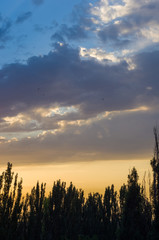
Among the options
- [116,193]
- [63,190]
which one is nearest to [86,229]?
[63,190]

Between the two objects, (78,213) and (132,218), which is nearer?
(132,218)

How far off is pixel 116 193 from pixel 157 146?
24799 millimetres

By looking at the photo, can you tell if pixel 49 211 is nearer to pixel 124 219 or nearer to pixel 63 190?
pixel 63 190

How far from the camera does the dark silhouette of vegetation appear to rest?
29.0 meters

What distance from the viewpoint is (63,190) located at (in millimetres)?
55000

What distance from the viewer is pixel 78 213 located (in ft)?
184

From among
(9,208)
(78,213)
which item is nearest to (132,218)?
(9,208)

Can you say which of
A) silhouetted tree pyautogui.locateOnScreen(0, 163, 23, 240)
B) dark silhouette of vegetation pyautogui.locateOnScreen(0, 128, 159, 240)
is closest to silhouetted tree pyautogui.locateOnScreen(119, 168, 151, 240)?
dark silhouette of vegetation pyautogui.locateOnScreen(0, 128, 159, 240)

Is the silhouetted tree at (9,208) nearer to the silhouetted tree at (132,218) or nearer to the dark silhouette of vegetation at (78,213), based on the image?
the dark silhouette of vegetation at (78,213)

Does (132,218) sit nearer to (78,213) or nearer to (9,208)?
(9,208)

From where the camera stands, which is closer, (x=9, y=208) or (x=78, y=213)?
(x=9, y=208)

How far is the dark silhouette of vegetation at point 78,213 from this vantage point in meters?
29.0

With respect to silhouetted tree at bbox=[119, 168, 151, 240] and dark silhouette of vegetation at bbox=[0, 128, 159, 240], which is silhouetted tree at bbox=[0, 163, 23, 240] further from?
silhouetted tree at bbox=[119, 168, 151, 240]

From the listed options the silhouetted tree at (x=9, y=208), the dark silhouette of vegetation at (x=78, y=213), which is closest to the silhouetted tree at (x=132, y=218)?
the dark silhouette of vegetation at (x=78, y=213)
